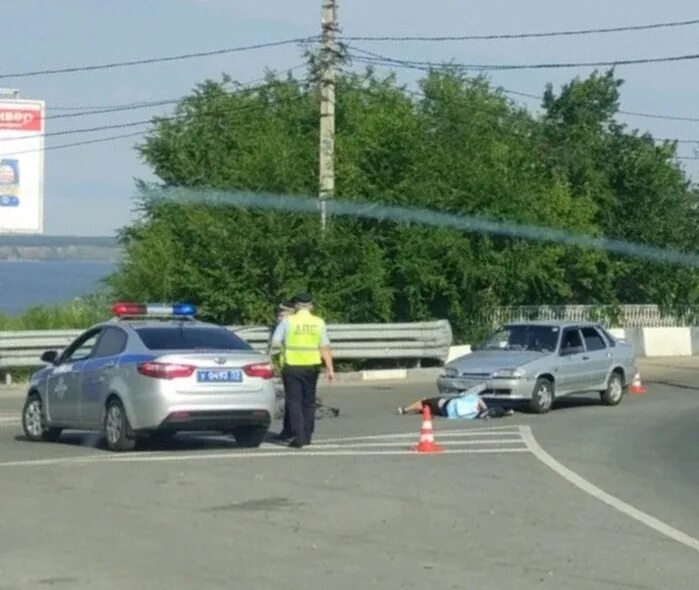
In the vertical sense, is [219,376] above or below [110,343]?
below

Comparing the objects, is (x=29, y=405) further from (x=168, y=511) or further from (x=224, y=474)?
(x=168, y=511)

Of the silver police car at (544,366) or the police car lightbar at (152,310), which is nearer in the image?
the police car lightbar at (152,310)

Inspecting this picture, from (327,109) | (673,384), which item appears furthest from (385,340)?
(673,384)

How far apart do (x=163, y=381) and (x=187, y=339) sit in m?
0.82

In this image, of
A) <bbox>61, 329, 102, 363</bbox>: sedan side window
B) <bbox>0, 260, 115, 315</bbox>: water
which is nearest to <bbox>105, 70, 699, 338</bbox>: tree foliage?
<bbox>61, 329, 102, 363</bbox>: sedan side window

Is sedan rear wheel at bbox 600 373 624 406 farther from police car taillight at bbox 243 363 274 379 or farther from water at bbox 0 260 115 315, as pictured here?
water at bbox 0 260 115 315

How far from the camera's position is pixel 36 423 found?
1992 cm

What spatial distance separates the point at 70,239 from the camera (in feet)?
182

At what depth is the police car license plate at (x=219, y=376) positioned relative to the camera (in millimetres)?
17375

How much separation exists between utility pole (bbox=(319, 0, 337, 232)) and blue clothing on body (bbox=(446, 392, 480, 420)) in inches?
399

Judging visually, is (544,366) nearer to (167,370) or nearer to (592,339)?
(592,339)

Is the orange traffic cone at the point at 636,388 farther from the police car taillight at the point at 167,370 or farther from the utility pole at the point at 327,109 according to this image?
the police car taillight at the point at 167,370

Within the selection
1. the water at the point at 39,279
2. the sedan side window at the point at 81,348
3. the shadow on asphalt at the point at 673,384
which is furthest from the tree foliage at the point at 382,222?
the water at the point at 39,279

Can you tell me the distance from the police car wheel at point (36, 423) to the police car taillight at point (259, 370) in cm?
332
